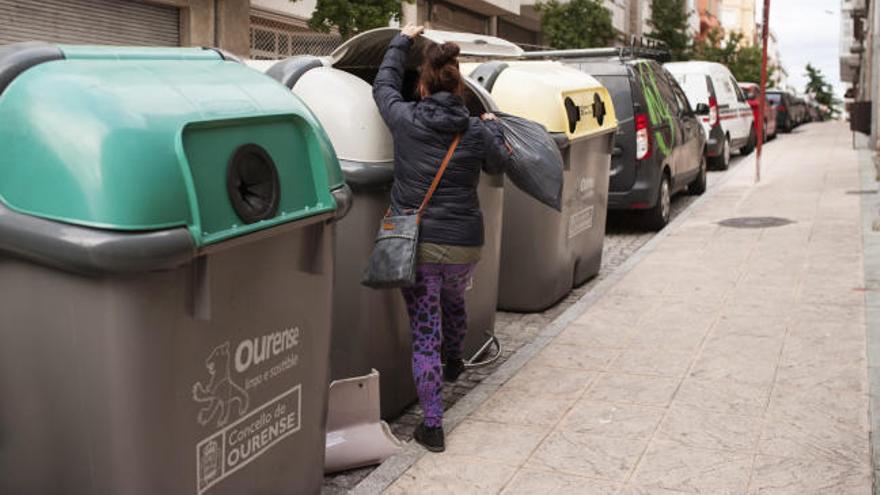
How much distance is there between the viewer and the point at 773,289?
8055mm

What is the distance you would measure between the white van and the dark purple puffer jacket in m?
11.0

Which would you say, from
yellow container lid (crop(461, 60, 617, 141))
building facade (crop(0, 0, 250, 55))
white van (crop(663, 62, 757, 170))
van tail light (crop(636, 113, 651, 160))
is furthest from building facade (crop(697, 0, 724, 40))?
yellow container lid (crop(461, 60, 617, 141))

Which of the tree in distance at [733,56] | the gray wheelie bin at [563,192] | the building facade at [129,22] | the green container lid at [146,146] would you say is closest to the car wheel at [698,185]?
the gray wheelie bin at [563,192]

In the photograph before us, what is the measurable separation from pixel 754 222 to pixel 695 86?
615 cm

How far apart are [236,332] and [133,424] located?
496mm

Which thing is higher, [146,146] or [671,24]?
[671,24]

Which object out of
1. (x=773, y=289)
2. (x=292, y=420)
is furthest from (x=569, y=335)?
(x=292, y=420)

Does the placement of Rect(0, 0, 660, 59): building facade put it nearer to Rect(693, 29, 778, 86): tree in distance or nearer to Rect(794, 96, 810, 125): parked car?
Rect(794, 96, 810, 125): parked car

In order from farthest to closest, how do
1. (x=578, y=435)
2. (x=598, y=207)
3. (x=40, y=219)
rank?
(x=598, y=207) < (x=578, y=435) < (x=40, y=219)

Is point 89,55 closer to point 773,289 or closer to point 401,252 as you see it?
point 401,252

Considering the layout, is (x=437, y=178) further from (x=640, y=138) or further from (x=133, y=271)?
(x=640, y=138)

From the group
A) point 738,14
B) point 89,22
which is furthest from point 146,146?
point 738,14

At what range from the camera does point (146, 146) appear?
118 inches

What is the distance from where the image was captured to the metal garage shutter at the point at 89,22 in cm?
1425
